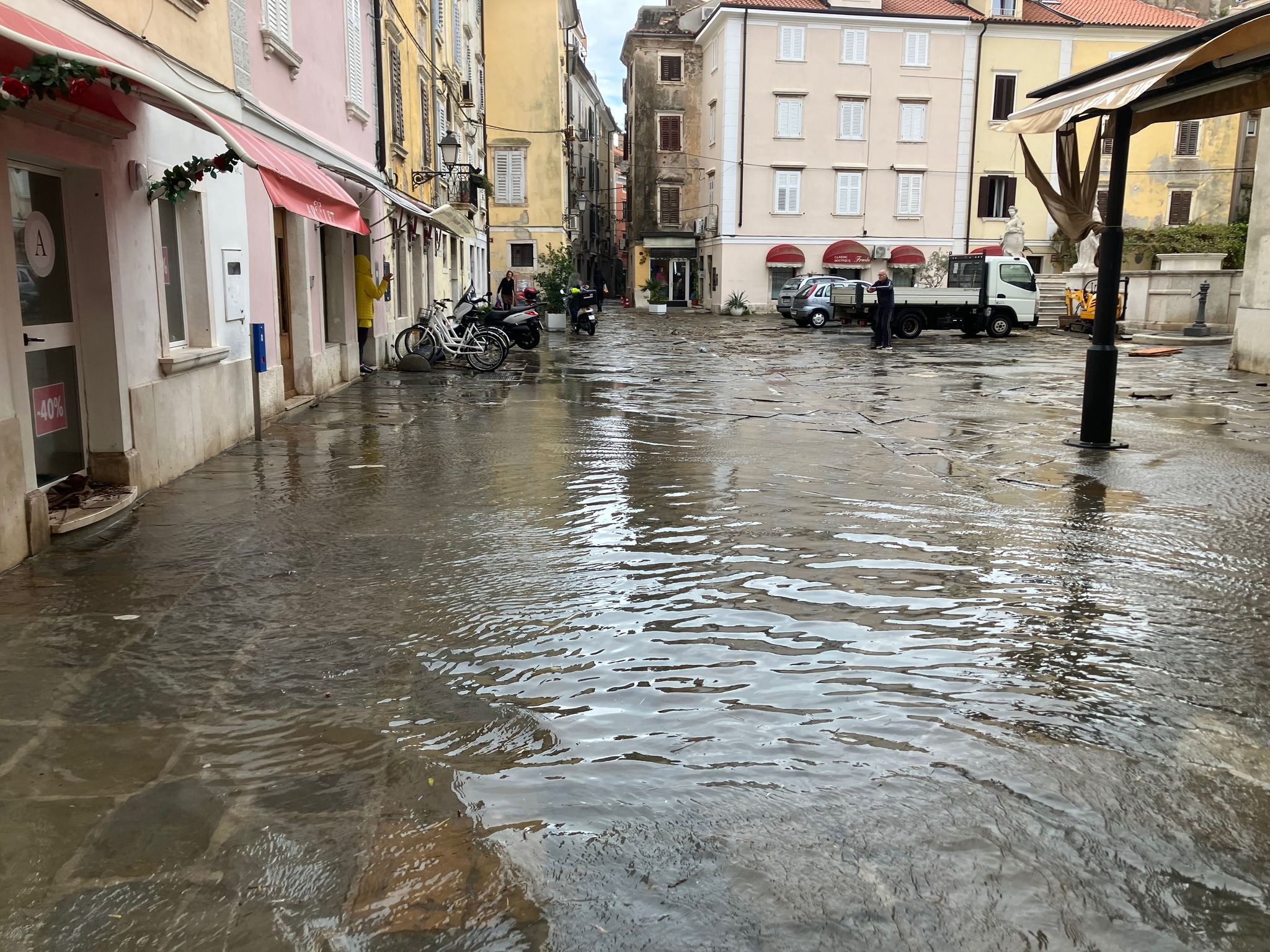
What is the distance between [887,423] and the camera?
11.4 metres

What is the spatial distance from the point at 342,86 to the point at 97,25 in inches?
355

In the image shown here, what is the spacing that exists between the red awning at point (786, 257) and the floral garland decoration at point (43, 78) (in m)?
40.9

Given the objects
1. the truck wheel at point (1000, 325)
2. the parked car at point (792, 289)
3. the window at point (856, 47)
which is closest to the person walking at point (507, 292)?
the parked car at point (792, 289)

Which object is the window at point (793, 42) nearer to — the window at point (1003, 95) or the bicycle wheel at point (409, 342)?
the window at point (1003, 95)

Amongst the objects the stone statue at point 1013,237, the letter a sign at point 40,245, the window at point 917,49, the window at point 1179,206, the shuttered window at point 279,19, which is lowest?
the letter a sign at point 40,245

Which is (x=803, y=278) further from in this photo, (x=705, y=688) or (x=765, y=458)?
(x=705, y=688)

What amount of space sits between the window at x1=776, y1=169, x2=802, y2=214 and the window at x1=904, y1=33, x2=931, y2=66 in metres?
6.43

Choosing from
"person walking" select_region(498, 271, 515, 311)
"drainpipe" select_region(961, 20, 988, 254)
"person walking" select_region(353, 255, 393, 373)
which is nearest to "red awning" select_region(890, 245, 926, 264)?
"drainpipe" select_region(961, 20, 988, 254)

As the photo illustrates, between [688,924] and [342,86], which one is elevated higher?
[342,86]

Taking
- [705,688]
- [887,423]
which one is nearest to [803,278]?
[887,423]

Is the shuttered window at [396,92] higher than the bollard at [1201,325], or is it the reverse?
the shuttered window at [396,92]

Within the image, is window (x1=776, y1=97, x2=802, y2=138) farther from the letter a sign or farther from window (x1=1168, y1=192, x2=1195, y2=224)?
the letter a sign

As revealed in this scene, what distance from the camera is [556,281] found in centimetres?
3350

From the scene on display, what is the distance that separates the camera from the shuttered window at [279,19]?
1084 cm
